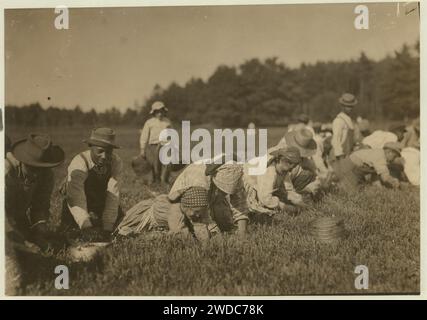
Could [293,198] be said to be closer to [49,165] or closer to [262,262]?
[262,262]

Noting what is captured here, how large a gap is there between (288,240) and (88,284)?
199cm

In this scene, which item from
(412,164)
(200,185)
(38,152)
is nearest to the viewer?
(200,185)

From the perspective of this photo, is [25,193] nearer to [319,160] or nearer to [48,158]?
[48,158]

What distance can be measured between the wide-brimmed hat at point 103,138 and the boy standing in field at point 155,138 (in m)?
0.27

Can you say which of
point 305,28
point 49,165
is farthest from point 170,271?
point 305,28

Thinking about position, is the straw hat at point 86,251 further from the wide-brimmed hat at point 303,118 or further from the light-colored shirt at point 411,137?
the light-colored shirt at point 411,137

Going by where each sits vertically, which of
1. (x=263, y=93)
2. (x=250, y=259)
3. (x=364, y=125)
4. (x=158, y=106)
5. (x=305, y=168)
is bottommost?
(x=250, y=259)

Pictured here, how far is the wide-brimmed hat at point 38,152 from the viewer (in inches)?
212

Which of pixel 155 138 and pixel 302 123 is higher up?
pixel 302 123

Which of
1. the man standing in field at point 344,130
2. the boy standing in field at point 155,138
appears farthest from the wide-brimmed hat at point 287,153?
the boy standing in field at point 155,138

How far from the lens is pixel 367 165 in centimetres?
561

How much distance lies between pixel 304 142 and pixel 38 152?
2628mm

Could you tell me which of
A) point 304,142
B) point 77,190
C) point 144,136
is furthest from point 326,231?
point 77,190

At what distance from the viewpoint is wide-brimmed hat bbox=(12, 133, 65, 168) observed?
539 centimetres
